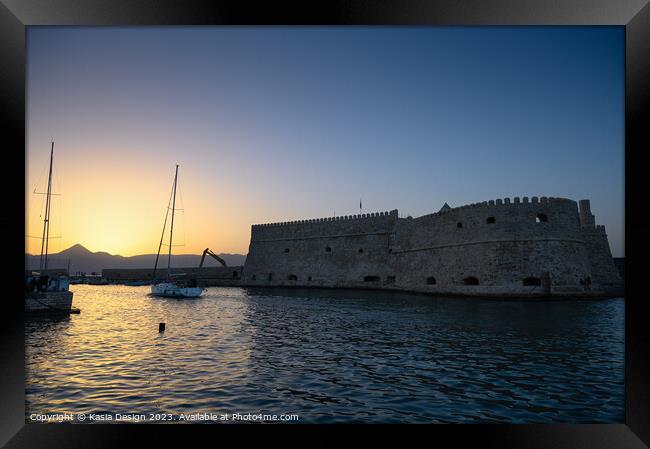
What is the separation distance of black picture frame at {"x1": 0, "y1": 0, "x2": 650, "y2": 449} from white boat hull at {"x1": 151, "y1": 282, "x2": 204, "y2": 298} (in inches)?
868

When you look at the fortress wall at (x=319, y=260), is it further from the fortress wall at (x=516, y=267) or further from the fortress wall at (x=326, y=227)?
the fortress wall at (x=516, y=267)

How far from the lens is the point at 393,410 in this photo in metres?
4.85

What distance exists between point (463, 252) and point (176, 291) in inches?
648

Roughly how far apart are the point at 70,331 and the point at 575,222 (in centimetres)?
2134

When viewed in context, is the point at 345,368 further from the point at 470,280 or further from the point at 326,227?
the point at 326,227

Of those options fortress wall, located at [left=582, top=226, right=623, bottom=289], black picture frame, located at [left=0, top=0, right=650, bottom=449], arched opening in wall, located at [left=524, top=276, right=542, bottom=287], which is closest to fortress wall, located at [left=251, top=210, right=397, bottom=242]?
arched opening in wall, located at [left=524, top=276, right=542, bottom=287]

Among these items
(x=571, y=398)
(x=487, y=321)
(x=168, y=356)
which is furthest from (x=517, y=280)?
(x=168, y=356)

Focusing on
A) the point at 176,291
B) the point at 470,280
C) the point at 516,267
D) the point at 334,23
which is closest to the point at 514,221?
the point at 516,267

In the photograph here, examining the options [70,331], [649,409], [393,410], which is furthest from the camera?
[70,331]

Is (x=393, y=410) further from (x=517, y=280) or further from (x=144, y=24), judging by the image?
(x=517, y=280)

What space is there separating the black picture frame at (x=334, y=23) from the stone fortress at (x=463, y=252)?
690 inches

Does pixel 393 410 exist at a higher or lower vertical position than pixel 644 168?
lower

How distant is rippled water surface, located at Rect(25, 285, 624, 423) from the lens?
504cm

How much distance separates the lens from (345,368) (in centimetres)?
696
